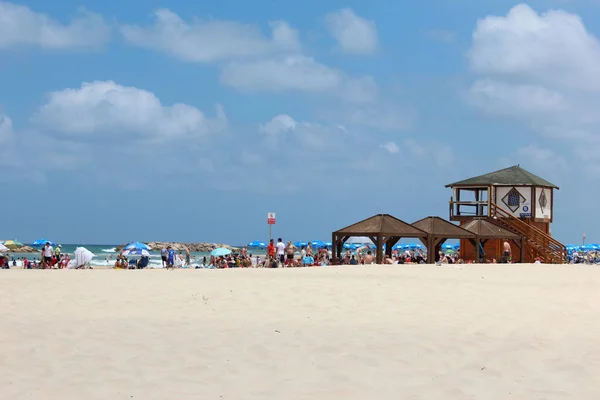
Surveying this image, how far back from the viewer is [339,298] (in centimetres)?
1205

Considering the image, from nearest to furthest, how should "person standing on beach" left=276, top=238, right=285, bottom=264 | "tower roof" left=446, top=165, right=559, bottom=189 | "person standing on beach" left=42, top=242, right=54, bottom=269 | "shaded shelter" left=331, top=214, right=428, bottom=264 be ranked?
"shaded shelter" left=331, top=214, right=428, bottom=264
"person standing on beach" left=42, top=242, right=54, bottom=269
"person standing on beach" left=276, top=238, right=285, bottom=264
"tower roof" left=446, top=165, right=559, bottom=189

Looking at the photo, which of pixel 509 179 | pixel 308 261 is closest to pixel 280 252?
pixel 308 261

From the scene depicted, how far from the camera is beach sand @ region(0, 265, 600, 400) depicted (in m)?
6.94

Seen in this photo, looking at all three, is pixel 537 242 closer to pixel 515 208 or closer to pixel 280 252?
pixel 515 208

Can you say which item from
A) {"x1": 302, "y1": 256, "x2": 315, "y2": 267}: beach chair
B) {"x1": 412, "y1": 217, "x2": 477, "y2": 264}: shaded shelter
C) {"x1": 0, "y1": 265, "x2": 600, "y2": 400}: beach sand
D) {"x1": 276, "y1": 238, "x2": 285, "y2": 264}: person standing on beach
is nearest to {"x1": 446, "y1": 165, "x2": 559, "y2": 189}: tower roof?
{"x1": 412, "y1": 217, "x2": 477, "y2": 264}: shaded shelter

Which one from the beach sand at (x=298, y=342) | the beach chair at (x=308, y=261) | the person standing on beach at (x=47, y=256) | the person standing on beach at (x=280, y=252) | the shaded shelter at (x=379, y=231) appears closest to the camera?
the beach sand at (x=298, y=342)

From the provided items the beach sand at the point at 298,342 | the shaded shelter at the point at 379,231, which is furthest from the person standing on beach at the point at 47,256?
the beach sand at the point at 298,342

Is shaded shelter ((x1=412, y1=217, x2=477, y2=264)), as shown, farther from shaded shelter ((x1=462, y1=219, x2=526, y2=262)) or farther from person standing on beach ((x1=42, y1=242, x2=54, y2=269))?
person standing on beach ((x1=42, y1=242, x2=54, y2=269))

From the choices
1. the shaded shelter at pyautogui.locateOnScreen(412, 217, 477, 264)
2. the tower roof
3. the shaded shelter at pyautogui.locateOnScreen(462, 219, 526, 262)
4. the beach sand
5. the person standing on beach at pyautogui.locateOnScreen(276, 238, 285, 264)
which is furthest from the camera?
the tower roof

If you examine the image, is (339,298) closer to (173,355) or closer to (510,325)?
(510,325)

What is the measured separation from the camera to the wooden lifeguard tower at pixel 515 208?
3572 cm

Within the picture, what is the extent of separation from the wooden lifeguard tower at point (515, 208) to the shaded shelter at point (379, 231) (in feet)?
35.4

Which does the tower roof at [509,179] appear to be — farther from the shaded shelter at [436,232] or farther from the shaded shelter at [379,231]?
the shaded shelter at [379,231]

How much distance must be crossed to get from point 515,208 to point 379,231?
15.0 m
